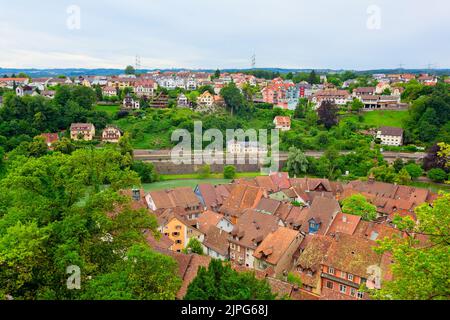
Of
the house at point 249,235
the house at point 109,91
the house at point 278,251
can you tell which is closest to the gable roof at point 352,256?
the house at point 278,251

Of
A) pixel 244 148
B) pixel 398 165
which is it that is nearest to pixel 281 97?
pixel 244 148

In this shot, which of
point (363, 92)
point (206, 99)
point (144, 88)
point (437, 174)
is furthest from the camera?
point (363, 92)

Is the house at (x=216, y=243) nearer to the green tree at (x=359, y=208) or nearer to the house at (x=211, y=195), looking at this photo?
the house at (x=211, y=195)

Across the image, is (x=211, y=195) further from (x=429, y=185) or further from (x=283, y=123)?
(x=283, y=123)

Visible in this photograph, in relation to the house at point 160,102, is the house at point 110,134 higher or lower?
lower
